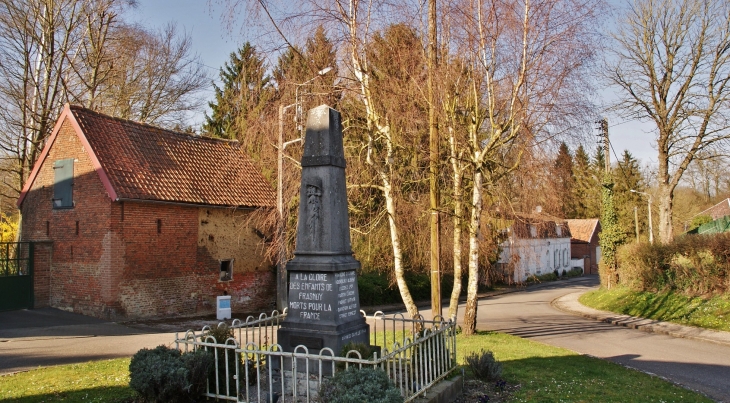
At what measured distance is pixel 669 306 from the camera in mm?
21094

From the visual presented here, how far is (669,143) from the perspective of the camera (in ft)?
83.4

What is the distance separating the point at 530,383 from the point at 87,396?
657 cm

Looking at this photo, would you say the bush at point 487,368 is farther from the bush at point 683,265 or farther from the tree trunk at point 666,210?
the tree trunk at point 666,210

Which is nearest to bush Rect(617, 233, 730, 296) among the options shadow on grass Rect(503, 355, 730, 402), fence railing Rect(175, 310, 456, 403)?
shadow on grass Rect(503, 355, 730, 402)

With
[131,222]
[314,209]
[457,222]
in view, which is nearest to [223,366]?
[314,209]

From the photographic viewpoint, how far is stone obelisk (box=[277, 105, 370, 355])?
7168mm

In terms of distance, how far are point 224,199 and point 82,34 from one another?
1001cm

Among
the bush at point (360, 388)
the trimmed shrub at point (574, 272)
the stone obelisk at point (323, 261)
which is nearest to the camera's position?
the bush at point (360, 388)

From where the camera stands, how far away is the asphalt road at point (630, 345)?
10766 millimetres

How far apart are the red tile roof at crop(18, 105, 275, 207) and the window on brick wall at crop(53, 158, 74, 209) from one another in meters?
1.01

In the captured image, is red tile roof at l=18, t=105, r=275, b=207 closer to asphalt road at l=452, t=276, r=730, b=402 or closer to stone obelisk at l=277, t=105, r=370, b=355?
asphalt road at l=452, t=276, r=730, b=402

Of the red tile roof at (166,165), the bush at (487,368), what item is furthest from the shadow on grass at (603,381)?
the red tile roof at (166,165)

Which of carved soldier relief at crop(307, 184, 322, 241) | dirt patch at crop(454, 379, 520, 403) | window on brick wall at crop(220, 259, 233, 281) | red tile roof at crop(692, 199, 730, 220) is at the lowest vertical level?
dirt patch at crop(454, 379, 520, 403)

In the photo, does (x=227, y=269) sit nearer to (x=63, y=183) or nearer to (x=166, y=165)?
(x=166, y=165)
